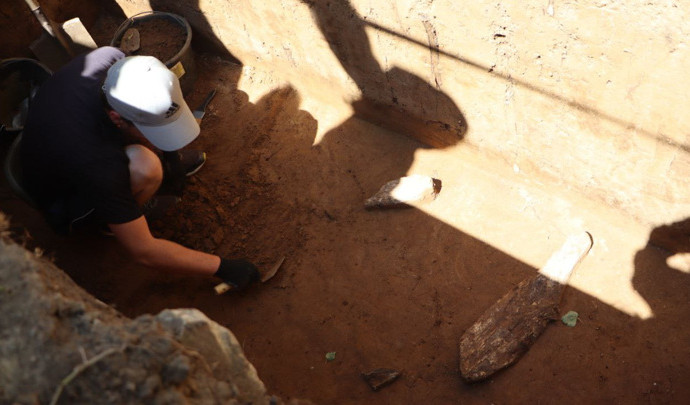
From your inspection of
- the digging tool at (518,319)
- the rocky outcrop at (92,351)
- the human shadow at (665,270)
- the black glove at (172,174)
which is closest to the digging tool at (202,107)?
the black glove at (172,174)

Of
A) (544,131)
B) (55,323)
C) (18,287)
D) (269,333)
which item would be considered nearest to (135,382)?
(55,323)

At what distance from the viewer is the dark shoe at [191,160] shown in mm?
3807

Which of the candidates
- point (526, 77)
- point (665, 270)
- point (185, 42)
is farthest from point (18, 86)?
point (665, 270)

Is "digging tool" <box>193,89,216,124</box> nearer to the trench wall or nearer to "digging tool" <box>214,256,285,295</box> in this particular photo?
the trench wall

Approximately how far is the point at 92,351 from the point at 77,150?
1346 mm

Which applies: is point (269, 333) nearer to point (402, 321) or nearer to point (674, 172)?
point (402, 321)

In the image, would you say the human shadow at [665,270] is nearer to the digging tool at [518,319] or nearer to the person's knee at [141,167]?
the digging tool at [518,319]

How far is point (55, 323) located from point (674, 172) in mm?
2760

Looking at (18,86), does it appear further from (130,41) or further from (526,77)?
(526,77)

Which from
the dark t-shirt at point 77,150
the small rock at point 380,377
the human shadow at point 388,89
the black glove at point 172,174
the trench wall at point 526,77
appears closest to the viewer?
the trench wall at point 526,77

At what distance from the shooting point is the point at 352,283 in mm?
3203

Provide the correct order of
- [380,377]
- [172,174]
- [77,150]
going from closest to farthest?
[77,150], [380,377], [172,174]

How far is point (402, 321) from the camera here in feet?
9.84

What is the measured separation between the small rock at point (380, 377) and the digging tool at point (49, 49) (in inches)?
133
